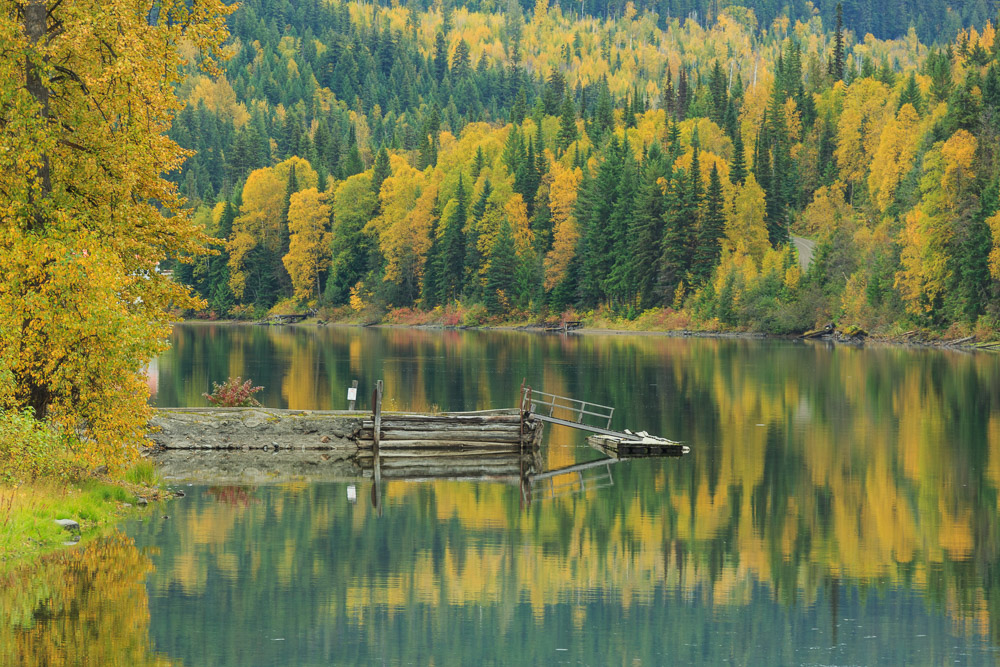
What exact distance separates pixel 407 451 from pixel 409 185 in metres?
136

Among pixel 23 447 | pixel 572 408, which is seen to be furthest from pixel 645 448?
pixel 23 447

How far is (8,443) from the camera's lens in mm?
25781

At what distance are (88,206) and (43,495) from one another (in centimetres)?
718

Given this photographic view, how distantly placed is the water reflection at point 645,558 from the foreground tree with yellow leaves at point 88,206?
3754 millimetres

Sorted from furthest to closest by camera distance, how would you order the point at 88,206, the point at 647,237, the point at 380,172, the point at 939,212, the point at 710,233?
the point at 380,172 < the point at 647,237 < the point at 710,233 < the point at 939,212 < the point at 88,206

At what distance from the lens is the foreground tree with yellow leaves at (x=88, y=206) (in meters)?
27.3

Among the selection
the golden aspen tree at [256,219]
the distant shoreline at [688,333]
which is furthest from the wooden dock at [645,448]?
the golden aspen tree at [256,219]

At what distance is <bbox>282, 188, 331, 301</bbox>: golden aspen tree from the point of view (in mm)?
172375

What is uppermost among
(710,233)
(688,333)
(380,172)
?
(380,172)

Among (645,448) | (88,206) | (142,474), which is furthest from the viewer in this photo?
(645,448)

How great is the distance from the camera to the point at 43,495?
27.1m

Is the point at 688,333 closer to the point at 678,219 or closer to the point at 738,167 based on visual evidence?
the point at 678,219

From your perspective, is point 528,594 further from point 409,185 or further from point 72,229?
point 409,185

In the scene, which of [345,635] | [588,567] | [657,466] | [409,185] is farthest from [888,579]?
[409,185]
